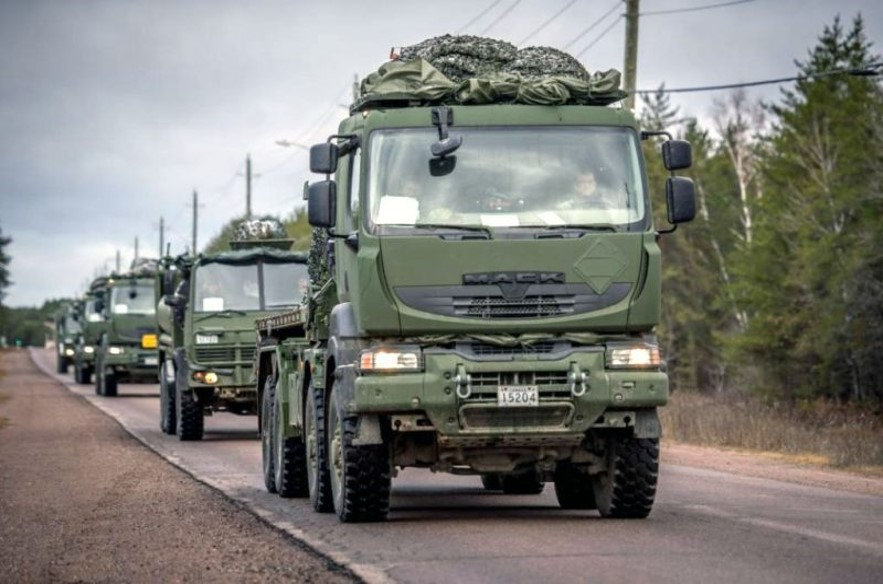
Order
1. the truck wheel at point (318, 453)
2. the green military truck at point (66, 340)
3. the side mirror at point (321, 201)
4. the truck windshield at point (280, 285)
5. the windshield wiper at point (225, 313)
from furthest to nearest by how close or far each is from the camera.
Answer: the green military truck at point (66, 340)
the windshield wiper at point (225, 313)
the truck windshield at point (280, 285)
the truck wheel at point (318, 453)
the side mirror at point (321, 201)

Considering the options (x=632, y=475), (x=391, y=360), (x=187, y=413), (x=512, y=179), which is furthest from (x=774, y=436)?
(x=391, y=360)

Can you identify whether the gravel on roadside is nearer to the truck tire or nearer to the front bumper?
the front bumper

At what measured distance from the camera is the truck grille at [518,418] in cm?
1201

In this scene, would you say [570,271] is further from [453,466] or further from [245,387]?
[245,387]

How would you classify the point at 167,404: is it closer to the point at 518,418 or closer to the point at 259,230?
the point at 259,230

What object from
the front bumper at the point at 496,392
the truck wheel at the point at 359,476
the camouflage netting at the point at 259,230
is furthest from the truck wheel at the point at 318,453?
the camouflage netting at the point at 259,230

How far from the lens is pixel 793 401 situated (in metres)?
50.2

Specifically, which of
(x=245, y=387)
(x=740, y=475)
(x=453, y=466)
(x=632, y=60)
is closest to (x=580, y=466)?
(x=453, y=466)

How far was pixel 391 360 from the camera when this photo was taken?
12039 mm

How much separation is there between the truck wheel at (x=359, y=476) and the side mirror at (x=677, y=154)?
2.94 metres

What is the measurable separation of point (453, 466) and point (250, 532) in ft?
5.20

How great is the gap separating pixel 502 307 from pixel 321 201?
1619mm

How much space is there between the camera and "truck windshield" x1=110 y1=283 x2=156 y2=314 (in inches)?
1881

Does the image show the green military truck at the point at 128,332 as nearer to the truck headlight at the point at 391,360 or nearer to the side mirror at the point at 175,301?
the side mirror at the point at 175,301
